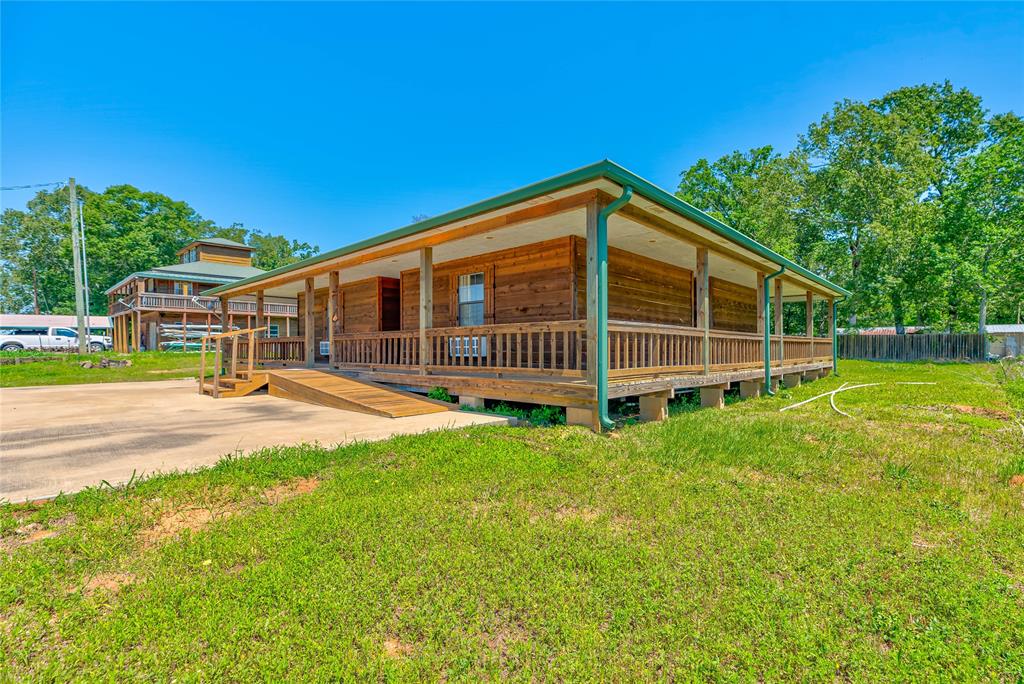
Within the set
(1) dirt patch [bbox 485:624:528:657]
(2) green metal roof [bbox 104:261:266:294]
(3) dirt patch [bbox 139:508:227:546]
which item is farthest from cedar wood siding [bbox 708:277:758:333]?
(2) green metal roof [bbox 104:261:266:294]

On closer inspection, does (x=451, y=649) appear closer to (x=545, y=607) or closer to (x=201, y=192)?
(x=545, y=607)

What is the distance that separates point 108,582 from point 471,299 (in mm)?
8446

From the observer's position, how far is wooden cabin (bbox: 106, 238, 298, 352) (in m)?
28.3

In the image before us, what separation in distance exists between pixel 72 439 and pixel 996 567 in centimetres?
868

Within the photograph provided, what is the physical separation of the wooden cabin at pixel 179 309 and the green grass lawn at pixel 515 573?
85.5ft

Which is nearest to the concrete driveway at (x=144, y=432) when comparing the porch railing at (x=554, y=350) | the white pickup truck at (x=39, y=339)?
the porch railing at (x=554, y=350)

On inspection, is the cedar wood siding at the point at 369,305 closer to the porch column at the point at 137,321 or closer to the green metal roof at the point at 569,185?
the green metal roof at the point at 569,185

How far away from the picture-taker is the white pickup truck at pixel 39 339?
3055cm

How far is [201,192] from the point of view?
5016 cm

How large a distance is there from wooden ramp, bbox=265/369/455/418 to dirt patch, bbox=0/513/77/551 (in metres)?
4.08

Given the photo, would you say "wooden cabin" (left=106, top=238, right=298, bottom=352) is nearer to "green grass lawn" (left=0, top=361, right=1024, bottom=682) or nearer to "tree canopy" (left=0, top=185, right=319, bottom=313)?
"tree canopy" (left=0, top=185, right=319, bottom=313)

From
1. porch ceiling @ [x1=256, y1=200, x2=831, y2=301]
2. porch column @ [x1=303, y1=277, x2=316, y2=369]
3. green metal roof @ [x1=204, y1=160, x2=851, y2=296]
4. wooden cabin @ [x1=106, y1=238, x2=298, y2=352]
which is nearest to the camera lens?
green metal roof @ [x1=204, y1=160, x2=851, y2=296]

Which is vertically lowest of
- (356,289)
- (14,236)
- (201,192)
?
(356,289)

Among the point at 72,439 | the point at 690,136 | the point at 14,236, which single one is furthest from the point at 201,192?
the point at 72,439
